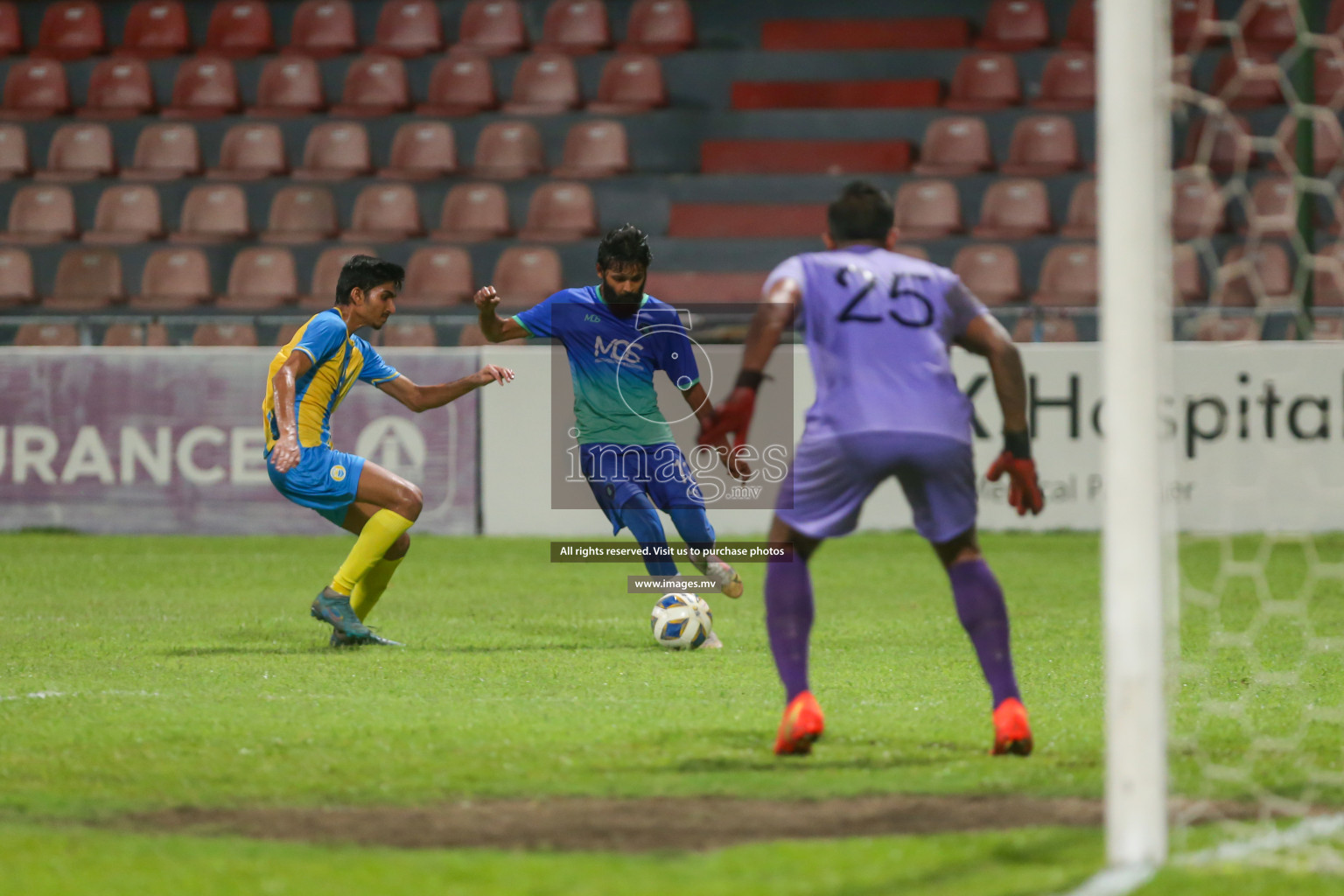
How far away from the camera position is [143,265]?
16484mm

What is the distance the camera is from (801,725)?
199 inches

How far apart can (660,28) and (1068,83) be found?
4.51m

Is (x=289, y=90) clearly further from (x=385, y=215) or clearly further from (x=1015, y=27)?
(x=1015, y=27)

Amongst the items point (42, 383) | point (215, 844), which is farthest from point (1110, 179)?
point (42, 383)

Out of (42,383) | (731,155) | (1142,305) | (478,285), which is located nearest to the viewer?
(1142,305)

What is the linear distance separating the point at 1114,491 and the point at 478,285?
12446 mm

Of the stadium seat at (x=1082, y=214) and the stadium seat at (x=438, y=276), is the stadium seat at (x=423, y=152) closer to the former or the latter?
the stadium seat at (x=438, y=276)

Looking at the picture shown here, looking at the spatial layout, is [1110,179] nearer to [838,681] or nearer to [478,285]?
[838,681]

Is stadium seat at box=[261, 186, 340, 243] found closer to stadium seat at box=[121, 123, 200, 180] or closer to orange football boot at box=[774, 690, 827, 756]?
stadium seat at box=[121, 123, 200, 180]

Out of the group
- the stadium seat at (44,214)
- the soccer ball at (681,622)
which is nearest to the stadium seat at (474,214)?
the stadium seat at (44,214)

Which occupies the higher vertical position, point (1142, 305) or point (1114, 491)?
point (1142, 305)

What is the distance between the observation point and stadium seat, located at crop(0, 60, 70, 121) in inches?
714

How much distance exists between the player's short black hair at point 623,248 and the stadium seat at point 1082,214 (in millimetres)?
8942

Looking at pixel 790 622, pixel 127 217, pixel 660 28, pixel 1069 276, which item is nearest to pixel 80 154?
pixel 127 217
